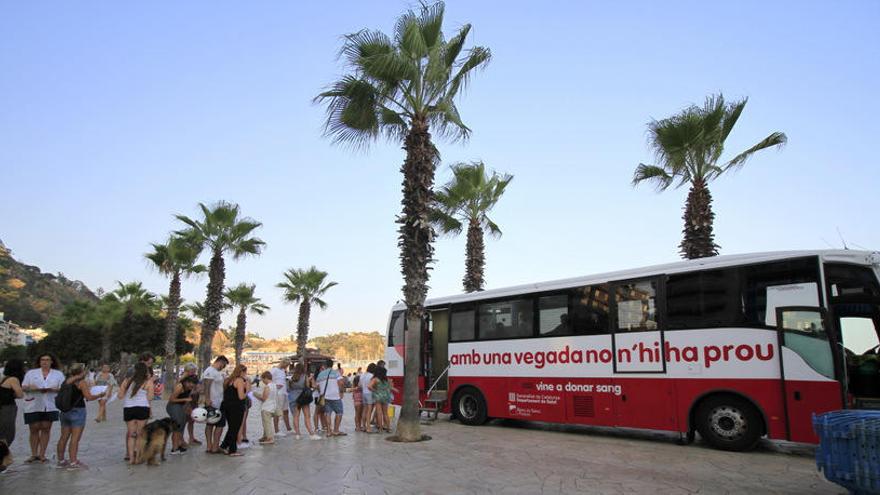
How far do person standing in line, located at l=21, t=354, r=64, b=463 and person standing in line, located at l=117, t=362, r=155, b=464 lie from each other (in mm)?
987

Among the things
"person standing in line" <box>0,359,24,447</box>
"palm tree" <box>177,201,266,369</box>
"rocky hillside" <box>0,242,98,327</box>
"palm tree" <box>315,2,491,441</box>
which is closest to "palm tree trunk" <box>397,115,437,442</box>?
"palm tree" <box>315,2,491,441</box>

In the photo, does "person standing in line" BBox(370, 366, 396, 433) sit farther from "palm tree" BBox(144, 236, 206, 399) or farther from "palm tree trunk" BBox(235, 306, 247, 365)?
"palm tree trunk" BBox(235, 306, 247, 365)

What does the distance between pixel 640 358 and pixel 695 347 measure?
44.5 inches

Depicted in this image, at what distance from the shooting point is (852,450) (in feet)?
18.0

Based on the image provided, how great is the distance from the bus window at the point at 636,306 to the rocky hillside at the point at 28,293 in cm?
13746

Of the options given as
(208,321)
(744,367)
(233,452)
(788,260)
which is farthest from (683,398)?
(208,321)

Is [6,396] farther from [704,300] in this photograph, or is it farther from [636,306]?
[704,300]

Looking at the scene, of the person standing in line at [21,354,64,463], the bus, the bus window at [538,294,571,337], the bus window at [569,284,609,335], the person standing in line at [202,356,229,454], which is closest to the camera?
the person standing in line at [21,354,64,463]

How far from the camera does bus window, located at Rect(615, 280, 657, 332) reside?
35.3 feet

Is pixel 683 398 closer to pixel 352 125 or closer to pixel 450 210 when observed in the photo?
pixel 352 125

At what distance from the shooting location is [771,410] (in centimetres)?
905

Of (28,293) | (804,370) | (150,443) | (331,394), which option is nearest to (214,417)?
(150,443)

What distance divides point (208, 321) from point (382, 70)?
66.5ft

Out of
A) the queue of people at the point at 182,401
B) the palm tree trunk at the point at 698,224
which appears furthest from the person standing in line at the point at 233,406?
the palm tree trunk at the point at 698,224
